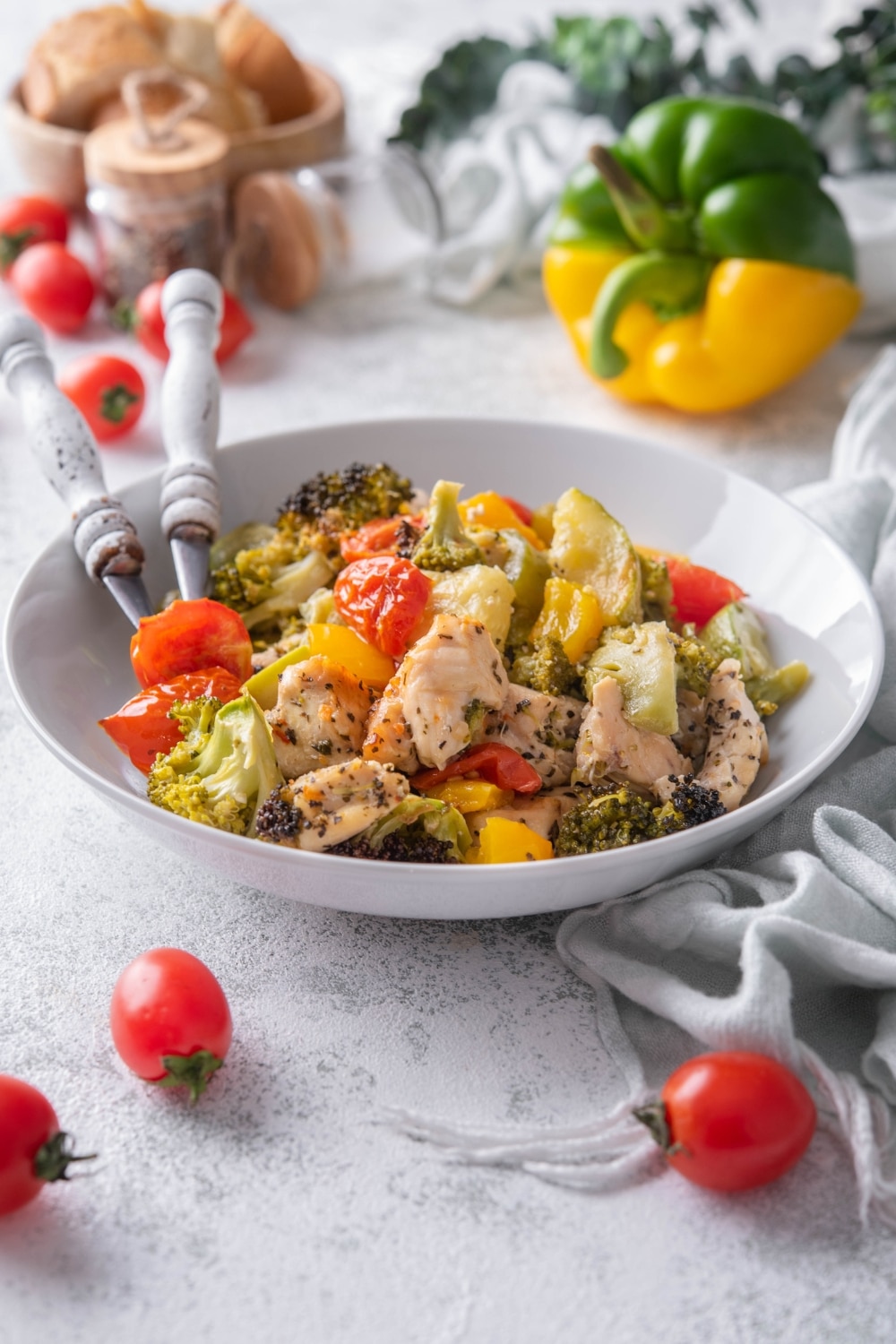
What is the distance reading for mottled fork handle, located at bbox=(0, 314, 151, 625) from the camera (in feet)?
10.1

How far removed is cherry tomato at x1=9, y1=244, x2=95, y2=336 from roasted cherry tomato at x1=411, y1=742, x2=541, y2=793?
136 inches

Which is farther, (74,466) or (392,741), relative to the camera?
(74,466)

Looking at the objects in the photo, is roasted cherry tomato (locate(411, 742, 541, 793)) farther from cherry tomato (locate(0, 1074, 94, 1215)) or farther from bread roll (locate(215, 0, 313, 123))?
bread roll (locate(215, 0, 313, 123))

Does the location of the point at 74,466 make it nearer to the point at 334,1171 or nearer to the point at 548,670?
the point at 548,670

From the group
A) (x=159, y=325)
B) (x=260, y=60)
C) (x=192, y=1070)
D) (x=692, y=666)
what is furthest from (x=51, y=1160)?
(x=260, y=60)

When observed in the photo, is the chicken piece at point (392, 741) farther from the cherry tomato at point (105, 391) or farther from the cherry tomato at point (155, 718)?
the cherry tomato at point (105, 391)

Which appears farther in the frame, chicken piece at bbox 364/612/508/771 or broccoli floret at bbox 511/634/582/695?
broccoli floret at bbox 511/634/582/695

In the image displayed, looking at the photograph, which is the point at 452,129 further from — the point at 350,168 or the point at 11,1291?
the point at 11,1291

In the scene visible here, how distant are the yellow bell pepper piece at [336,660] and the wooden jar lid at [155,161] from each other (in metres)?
2.92

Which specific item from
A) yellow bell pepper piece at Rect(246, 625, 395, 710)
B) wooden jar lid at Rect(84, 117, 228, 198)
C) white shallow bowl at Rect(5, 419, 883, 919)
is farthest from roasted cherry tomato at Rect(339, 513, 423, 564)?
wooden jar lid at Rect(84, 117, 228, 198)

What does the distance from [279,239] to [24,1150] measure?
13.6ft

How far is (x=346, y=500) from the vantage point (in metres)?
3.27

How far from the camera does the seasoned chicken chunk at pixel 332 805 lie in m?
2.38

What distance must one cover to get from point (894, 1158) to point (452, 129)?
5.01 m
